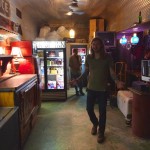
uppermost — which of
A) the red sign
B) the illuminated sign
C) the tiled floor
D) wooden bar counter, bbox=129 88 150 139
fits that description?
the red sign

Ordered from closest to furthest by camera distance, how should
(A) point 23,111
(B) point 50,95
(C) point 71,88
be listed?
(A) point 23,111
(B) point 50,95
(C) point 71,88

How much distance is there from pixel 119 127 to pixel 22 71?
102 inches

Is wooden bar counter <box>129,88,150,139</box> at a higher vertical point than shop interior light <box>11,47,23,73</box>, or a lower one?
lower

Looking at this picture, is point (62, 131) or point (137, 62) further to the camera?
point (137, 62)

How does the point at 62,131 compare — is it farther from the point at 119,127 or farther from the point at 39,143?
the point at 119,127

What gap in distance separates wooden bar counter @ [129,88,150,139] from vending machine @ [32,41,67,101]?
306 cm

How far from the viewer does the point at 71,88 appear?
8375 millimetres

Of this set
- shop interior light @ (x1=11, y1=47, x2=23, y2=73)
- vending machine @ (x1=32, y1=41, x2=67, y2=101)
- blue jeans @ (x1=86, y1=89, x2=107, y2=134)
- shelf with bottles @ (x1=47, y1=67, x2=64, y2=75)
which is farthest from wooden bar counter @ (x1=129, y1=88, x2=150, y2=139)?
shelf with bottles @ (x1=47, y1=67, x2=64, y2=75)

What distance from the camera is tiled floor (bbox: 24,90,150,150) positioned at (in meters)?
3.27

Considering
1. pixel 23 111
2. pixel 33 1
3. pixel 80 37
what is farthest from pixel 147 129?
pixel 80 37

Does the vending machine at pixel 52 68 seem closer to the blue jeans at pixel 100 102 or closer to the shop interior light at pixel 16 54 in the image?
the shop interior light at pixel 16 54

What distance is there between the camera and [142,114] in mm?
3473

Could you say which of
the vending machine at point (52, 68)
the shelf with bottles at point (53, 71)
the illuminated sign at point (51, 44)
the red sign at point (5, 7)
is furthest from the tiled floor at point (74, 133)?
the red sign at point (5, 7)

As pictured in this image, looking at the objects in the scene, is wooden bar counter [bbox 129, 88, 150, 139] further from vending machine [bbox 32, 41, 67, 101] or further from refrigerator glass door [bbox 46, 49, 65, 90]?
refrigerator glass door [bbox 46, 49, 65, 90]
